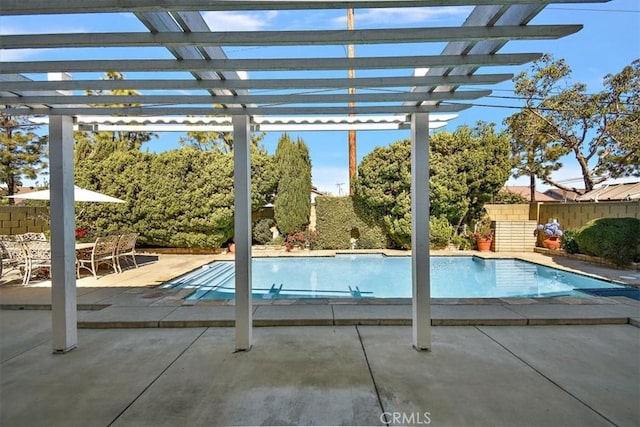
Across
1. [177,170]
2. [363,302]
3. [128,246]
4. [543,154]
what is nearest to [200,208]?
[177,170]

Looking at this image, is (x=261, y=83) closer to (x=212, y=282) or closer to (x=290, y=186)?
(x=212, y=282)

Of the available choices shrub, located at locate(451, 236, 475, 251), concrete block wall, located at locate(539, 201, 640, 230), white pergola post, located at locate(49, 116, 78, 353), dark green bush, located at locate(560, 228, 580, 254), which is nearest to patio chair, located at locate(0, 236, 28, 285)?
white pergola post, located at locate(49, 116, 78, 353)

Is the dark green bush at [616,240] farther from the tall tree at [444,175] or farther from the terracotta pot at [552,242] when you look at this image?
the tall tree at [444,175]

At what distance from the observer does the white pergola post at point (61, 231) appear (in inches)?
140

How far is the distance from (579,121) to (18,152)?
82.5ft

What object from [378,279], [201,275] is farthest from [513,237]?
[201,275]

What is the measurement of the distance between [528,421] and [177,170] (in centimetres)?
1194

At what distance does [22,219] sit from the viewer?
1049 cm

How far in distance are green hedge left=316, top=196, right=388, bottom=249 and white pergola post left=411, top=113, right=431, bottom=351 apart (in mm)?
9558

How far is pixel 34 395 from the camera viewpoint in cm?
278

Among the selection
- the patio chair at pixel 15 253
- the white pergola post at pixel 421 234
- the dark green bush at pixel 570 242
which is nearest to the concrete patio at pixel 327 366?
the white pergola post at pixel 421 234

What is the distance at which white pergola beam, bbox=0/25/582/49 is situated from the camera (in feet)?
6.86

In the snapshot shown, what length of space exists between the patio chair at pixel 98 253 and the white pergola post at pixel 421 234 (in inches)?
277

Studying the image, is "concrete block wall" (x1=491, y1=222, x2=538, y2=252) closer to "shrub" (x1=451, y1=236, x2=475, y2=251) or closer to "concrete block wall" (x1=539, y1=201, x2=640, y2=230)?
"shrub" (x1=451, y1=236, x2=475, y2=251)
